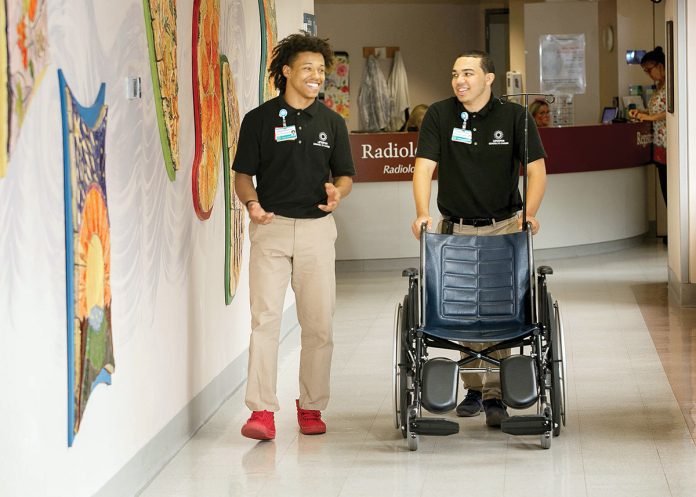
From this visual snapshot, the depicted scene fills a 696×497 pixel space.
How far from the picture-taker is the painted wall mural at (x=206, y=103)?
5.34 meters

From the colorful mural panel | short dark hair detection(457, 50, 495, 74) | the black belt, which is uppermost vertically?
Answer: the colorful mural panel

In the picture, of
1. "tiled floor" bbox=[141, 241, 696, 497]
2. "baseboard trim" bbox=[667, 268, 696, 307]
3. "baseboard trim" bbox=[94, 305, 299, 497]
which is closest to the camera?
"baseboard trim" bbox=[94, 305, 299, 497]

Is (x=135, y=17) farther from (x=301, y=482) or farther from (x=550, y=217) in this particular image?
(x=550, y=217)

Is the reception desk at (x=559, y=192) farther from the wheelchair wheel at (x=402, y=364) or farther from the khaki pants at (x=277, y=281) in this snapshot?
the wheelchair wheel at (x=402, y=364)

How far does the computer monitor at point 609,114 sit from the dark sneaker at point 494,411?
821cm

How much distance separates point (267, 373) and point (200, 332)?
521mm

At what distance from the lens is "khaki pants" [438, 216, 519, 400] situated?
5.18 meters

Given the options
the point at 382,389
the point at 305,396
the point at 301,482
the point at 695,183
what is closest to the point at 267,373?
the point at 305,396

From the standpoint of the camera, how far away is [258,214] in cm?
492

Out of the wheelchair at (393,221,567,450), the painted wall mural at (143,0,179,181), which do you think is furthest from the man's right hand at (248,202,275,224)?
the wheelchair at (393,221,567,450)

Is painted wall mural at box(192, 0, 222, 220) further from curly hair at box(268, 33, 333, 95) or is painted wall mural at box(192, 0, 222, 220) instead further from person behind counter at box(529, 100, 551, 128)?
person behind counter at box(529, 100, 551, 128)

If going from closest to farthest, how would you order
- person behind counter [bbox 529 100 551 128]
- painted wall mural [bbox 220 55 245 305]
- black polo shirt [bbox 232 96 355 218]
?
black polo shirt [bbox 232 96 355 218] < painted wall mural [bbox 220 55 245 305] < person behind counter [bbox 529 100 551 128]

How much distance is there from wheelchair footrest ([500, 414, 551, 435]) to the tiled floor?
0.11 m

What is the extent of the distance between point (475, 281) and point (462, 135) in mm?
622
